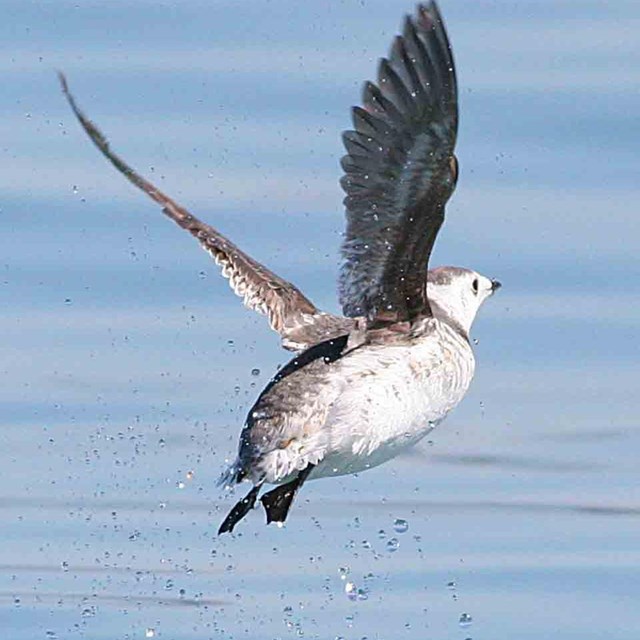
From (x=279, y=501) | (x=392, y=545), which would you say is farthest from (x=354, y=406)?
(x=392, y=545)

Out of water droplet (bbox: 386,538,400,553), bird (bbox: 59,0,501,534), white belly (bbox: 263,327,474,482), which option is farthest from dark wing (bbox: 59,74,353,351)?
water droplet (bbox: 386,538,400,553)

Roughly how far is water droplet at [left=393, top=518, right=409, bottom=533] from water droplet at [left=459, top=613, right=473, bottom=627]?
0.76 m

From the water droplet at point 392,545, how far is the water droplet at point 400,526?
0.18ft

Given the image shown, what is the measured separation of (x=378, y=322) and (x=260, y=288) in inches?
22.0

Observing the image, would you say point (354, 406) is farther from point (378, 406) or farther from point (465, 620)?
point (465, 620)

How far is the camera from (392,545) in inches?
410

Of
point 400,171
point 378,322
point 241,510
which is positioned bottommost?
point 241,510

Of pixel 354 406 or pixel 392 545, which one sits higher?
pixel 354 406

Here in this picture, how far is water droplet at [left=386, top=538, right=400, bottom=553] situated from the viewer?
1039cm

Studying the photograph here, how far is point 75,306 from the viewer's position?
476 inches

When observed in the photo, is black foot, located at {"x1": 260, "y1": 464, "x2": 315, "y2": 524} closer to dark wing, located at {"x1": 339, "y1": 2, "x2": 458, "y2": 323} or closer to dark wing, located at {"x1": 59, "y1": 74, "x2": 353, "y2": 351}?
dark wing, located at {"x1": 59, "y1": 74, "x2": 353, "y2": 351}

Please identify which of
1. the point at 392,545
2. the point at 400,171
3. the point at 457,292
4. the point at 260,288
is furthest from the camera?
the point at 392,545

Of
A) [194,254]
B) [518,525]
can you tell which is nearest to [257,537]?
[518,525]

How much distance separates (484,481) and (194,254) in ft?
7.61
